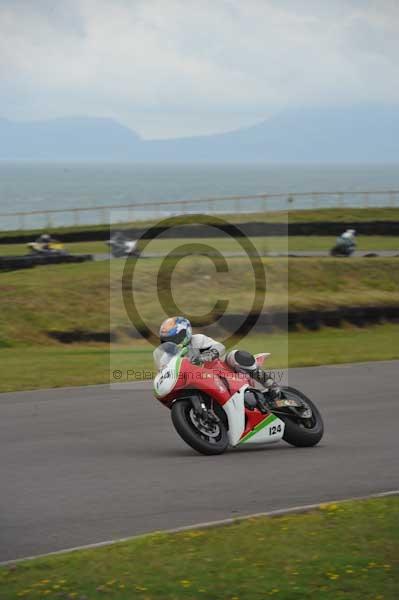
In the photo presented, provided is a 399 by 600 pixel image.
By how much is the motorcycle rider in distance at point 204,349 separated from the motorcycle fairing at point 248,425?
23 cm

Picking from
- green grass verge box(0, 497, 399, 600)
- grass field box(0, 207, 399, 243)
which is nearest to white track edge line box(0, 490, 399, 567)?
green grass verge box(0, 497, 399, 600)

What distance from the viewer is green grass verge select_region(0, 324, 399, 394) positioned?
17.7 m

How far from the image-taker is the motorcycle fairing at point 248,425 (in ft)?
32.9

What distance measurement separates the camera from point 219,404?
394 inches

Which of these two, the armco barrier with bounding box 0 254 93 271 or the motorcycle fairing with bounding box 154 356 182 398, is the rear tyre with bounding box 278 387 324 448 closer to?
the motorcycle fairing with bounding box 154 356 182 398

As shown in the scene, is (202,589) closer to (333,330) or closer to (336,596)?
(336,596)

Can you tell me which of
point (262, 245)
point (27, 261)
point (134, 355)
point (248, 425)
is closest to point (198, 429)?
point (248, 425)

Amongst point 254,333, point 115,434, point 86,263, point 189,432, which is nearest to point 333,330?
point 254,333

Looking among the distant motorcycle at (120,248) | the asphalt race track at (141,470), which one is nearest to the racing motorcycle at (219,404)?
the asphalt race track at (141,470)

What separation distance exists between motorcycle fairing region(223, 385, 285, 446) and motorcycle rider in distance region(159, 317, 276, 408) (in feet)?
0.76

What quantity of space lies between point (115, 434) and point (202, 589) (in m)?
5.94

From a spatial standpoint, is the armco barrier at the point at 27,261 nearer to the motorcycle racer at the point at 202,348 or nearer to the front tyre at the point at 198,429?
the motorcycle racer at the point at 202,348

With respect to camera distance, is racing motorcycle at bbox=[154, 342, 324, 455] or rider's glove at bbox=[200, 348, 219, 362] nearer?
racing motorcycle at bbox=[154, 342, 324, 455]

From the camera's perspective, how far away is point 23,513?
316 inches
